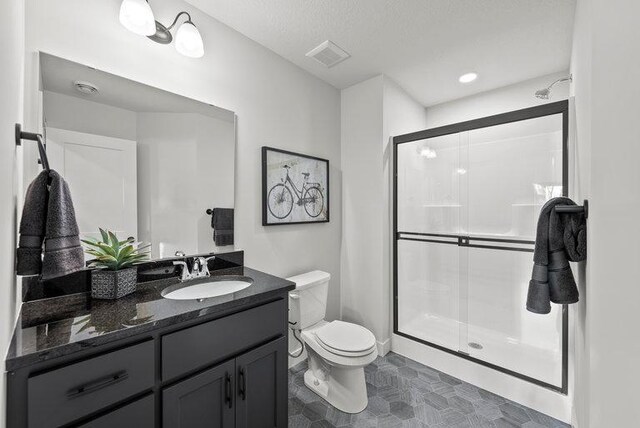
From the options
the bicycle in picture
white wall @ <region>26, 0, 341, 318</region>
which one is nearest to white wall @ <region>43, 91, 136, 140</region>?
white wall @ <region>26, 0, 341, 318</region>

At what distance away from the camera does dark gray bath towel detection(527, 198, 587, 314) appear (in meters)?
1.13

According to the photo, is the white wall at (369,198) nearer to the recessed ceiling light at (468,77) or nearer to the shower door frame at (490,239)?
the shower door frame at (490,239)

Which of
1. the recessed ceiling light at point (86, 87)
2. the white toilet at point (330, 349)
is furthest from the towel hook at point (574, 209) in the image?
the recessed ceiling light at point (86, 87)

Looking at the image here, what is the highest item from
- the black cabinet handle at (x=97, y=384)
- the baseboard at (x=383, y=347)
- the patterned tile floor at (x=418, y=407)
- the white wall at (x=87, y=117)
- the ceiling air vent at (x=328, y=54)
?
the ceiling air vent at (x=328, y=54)

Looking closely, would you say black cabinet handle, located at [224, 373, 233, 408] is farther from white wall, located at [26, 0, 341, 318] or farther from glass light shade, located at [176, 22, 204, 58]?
glass light shade, located at [176, 22, 204, 58]

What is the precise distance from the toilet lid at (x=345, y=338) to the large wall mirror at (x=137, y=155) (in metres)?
0.95

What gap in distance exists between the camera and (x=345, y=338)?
6.24 feet

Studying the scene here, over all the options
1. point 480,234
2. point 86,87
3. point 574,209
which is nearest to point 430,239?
point 480,234

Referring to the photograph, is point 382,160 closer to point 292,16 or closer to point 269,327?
point 292,16

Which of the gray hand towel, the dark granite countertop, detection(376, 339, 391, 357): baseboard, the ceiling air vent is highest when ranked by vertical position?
the ceiling air vent

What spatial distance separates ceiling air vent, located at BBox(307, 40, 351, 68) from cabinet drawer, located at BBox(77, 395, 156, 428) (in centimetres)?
225

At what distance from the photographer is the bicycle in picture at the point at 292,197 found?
6.97 ft

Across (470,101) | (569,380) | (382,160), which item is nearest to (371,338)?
(569,380)

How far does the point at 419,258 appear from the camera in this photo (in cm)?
250
